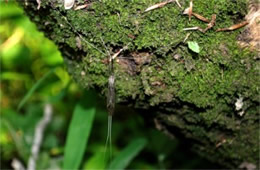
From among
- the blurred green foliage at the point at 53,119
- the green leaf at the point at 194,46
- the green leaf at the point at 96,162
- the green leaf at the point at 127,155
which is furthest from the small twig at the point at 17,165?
the green leaf at the point at 194,46

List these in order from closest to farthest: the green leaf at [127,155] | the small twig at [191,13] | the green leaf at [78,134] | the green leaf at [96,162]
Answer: the small twig at [191,13] → the green leaf at [78,134] → the green leaf at [127,155] → the green leaf at [96,162]

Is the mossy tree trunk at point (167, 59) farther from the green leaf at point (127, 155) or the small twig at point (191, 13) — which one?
the green leaf at point (127, 155)

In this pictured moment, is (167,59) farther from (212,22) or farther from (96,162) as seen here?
(96,162)

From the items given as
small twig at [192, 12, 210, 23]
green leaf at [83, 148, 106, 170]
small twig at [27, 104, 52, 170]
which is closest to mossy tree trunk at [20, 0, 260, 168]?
small twig at [192, 12, 210, 23]

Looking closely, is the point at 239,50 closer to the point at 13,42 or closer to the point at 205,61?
the point at 205,61

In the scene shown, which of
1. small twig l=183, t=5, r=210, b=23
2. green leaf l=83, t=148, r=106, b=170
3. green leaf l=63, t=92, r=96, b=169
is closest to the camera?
small twig l=183, t=5, r=210, b=23

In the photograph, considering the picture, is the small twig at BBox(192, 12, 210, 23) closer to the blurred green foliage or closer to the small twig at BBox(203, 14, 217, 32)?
the small twig at BBox(203, 14, 217, 32)

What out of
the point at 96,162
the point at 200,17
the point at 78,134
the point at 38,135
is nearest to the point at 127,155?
the point at 96,162
